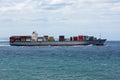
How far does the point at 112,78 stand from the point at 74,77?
4.73 metres

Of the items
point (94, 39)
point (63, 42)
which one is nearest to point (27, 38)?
point (63, 42)

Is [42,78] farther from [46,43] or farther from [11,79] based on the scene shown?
[46,43]

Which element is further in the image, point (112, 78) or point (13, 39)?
point (13, 39)

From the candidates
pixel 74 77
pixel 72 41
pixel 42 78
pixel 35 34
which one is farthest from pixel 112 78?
pixel 35 34

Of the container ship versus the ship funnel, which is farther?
the ship funnel

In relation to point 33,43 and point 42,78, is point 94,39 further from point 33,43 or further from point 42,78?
point 42,78

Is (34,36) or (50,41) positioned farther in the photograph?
(34,36)

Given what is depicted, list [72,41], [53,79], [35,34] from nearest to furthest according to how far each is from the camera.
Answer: [53,79]
[72,41]
[35,34]

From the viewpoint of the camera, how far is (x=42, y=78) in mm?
42438

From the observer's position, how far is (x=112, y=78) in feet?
138

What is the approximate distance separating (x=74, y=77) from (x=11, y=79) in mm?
7789

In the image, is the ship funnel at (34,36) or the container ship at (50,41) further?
the ship funnel at (34,36)

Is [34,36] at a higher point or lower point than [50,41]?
higher

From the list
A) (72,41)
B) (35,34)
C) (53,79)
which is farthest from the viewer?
(35,34)
